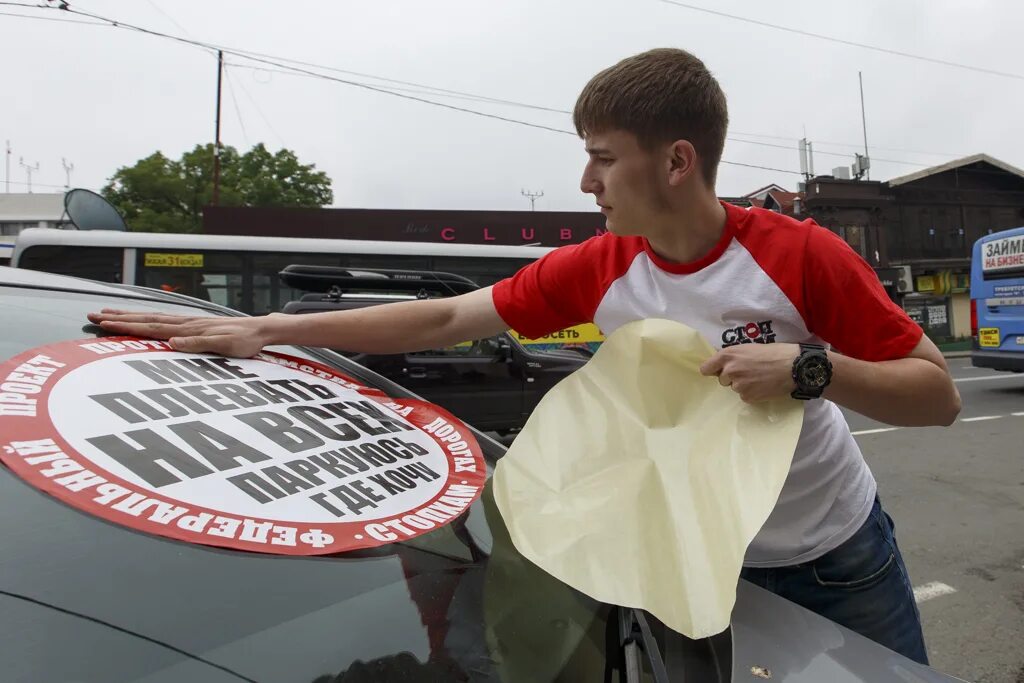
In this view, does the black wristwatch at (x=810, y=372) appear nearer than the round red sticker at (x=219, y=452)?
No

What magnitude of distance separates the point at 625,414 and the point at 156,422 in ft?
2.28

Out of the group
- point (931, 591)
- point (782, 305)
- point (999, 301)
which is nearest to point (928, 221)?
point (999, 301)

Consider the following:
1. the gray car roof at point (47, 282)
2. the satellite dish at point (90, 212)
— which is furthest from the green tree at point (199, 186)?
the gray car roof at point (47, 282)

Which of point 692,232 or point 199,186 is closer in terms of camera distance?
point 692,232

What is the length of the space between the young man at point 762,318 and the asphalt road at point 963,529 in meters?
1.88

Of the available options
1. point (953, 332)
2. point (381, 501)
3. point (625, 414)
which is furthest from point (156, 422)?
point (953, 332)

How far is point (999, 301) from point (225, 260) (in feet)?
37.7

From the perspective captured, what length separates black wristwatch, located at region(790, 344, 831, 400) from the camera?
100cm

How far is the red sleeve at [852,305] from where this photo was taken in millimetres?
1140

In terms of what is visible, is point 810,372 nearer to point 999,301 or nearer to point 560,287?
point 560,287

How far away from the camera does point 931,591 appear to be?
3434 mm

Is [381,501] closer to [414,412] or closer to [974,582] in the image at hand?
[414,412]

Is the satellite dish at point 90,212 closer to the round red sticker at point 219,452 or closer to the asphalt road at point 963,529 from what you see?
the round red sticker at point 219,452

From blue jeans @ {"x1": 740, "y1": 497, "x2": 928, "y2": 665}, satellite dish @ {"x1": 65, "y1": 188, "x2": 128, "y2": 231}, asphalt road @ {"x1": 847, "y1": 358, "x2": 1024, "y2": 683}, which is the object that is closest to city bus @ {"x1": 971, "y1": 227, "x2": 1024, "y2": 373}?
asphalt road @ {"x1": 847, "y1": 358, "x2": 1024, "y2": 683}
